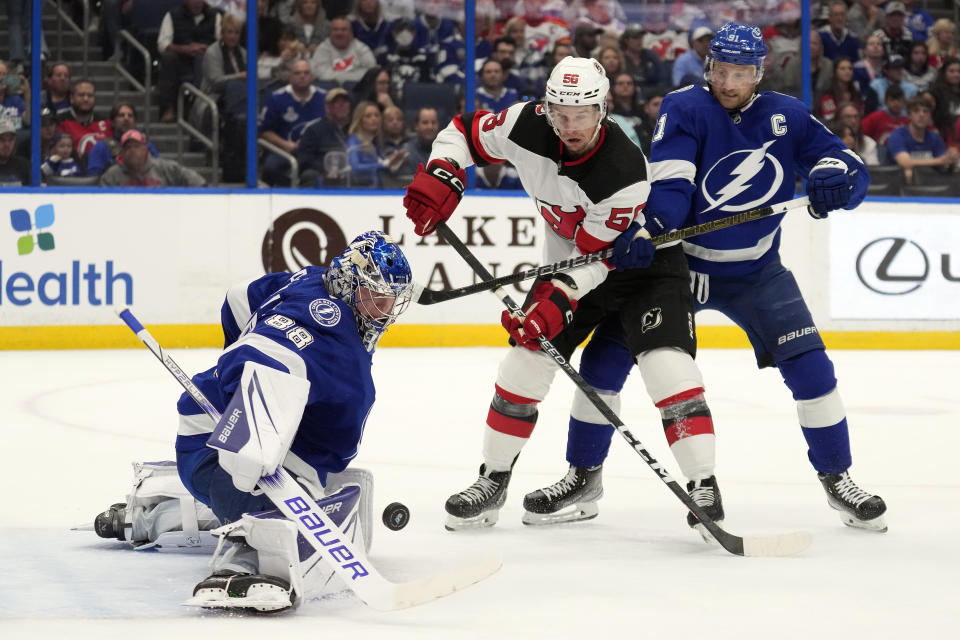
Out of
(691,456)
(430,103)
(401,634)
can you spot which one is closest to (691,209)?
(691,456)

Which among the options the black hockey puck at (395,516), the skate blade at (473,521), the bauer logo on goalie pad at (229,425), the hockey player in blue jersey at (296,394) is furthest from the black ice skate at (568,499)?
the bauer logo on goalie pad at (229,425)

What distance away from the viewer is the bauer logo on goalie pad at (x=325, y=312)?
8.21 ft

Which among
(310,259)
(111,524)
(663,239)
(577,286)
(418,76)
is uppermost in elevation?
(418,76)

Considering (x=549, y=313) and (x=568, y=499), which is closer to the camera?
(x=549, y=313)

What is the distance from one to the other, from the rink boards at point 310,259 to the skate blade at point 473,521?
4.17 meters

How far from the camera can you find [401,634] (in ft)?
7.41

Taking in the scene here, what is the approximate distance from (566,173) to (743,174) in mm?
460

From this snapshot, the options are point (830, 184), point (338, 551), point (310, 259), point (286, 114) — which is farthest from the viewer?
point (286, 114)

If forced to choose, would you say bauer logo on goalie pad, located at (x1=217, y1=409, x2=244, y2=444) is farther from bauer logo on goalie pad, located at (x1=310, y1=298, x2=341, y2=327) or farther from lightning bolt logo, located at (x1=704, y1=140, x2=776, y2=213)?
lightning bolt logo, located at (x1=704, y1=140, x2=776, y2=213)

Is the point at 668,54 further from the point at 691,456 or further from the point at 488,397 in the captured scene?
the point at 691,456

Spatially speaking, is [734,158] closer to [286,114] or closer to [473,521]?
[473,521]

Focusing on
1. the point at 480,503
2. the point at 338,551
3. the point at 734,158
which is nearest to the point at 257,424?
the point at 338,551

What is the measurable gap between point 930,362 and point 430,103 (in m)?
3.10

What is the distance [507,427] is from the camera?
3.30m
